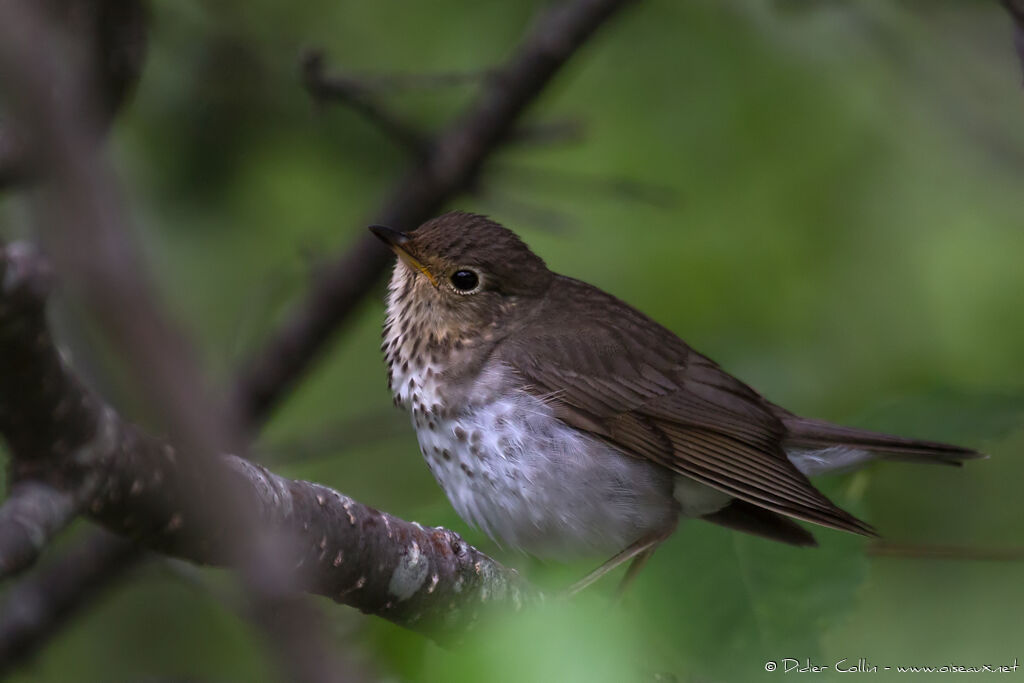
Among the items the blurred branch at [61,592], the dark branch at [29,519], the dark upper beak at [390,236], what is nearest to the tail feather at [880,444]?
the dark upper beak at [390,236]

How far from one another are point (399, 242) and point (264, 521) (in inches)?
94.6

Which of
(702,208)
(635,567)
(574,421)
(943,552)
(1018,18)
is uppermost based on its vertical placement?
(1018,18)

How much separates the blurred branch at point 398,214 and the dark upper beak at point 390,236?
27.0 inches

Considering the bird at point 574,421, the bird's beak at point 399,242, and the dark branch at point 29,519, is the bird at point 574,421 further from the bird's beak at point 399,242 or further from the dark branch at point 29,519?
the dark branch at point 29,519

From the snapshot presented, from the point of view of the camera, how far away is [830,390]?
17.9 ft

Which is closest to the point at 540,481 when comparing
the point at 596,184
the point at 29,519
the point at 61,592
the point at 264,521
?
the point at 264,521

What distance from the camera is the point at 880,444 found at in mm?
4090

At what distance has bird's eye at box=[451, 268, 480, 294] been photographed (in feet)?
14.7

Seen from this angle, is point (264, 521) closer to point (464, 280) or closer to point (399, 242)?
point (399, 242)

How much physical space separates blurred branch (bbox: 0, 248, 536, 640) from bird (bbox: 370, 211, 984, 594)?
31.6 inches

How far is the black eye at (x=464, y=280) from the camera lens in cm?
449

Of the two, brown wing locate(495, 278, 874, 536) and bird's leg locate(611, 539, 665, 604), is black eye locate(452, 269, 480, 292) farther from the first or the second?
bird's leg locate(611, 539, 665, 604)

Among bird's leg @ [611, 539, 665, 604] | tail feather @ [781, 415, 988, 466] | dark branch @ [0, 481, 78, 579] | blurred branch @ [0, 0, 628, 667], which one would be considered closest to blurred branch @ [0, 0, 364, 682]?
dark branch @ [0, 481, 78, 579]

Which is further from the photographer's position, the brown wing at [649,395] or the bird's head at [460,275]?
the bird's head at [460,275]
